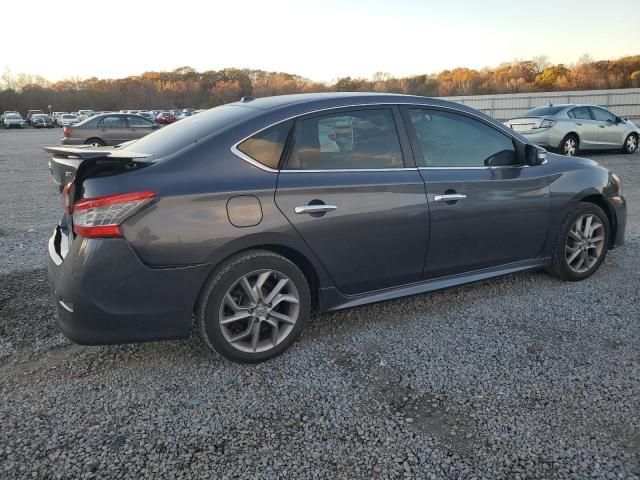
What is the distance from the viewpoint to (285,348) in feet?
10.8

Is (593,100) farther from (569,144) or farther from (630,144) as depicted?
(569,144)

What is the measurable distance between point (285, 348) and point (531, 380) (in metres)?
1.48

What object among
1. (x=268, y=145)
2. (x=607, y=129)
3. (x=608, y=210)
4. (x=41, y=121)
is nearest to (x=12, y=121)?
(x=41, y=121)

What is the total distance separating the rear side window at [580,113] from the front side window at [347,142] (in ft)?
41.2

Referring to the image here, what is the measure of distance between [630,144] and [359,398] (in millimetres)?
16276

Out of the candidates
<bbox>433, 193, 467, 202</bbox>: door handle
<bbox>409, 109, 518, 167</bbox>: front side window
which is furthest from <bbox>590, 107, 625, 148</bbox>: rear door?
<bbox>433, 193, 467, 202</bbox>: door handle

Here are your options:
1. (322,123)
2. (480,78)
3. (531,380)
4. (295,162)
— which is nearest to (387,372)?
(531,380)

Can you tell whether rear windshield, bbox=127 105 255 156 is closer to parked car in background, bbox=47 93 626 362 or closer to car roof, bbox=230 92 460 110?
parked car in background, bbox=47 93 626 362

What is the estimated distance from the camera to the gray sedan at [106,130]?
672 inches

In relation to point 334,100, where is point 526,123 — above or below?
below

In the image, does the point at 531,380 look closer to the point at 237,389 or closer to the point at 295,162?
the point at 237,389

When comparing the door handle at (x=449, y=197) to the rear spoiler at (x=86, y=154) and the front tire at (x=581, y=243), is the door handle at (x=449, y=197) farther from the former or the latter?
the rear spoiler at (x=86, y=154)

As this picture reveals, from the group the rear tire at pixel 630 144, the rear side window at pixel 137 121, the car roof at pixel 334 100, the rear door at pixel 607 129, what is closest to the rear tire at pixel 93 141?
the rear side window at pixel 137 121

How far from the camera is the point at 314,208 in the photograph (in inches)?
127
